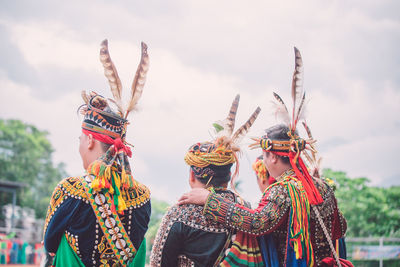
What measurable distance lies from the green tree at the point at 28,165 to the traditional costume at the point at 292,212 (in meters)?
40.1

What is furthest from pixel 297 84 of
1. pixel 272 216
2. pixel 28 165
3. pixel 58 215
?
pixel 28 165

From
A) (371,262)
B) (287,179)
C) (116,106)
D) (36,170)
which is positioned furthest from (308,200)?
(36,170)

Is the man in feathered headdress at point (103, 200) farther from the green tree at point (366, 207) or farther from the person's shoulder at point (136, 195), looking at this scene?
the green tree at point (366, 207)

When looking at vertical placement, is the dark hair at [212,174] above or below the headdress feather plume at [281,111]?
below

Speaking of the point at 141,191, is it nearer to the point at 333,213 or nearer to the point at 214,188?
the point at 214,188

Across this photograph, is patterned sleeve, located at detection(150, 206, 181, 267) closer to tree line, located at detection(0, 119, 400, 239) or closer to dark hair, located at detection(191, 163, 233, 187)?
Answer: dark hair, located at detection(191, 163, 233, 187)

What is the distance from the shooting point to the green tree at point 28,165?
133 feet

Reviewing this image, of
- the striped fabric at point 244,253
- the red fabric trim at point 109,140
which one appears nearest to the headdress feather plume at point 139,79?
the red fabric trim at point 109,140

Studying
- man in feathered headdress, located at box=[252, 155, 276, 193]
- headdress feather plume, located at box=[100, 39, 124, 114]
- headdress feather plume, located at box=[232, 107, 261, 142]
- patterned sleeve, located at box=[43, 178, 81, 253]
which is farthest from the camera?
man in feathered headdress, located at box=[252, 155, 276, 193]

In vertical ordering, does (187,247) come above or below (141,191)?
below

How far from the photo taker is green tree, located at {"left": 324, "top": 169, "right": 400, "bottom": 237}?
23328 mm

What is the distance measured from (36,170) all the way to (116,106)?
4156 cm

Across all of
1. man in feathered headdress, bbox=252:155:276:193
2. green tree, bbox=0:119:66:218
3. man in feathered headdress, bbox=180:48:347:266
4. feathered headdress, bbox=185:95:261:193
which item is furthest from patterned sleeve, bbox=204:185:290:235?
green tree, bbox=0:119:66:218

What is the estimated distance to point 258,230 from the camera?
2986mm
